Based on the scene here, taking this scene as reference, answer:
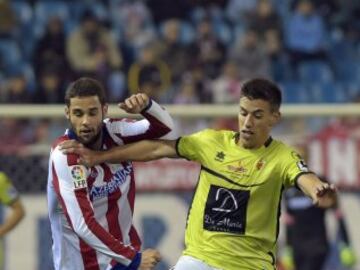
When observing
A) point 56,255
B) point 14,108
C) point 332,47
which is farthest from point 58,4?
point 56,255

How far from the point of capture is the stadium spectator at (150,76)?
1327 centimetres

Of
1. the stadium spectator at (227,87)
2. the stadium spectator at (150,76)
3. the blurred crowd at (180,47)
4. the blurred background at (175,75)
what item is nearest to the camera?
the blurred background at (175,75)

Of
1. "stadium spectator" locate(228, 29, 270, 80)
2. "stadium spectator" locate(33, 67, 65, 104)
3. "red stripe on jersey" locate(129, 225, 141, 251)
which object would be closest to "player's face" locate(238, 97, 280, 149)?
"red stripe on jersey" locate(129, 225, 141, 251)

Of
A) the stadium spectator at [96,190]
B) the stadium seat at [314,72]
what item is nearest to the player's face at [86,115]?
the stadium spectator at [96,190]

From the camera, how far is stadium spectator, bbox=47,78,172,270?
6059mm

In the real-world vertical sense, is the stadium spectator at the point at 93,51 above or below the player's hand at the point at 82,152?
below

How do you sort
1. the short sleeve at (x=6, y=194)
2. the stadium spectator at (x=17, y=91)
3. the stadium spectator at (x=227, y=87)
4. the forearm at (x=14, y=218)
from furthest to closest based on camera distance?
the stadium spectator at (x=227, y=87), the stadium spectator at (x=17, y=91), the short sleeve at (x=6, y=194), the forearm at (x=14, y=218)

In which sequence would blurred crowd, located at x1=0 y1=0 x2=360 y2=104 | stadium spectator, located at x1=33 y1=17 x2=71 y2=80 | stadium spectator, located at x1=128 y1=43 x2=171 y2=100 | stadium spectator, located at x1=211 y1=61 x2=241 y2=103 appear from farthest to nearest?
stadium spectator, located at x1=33 y1=17 x2=71 y2=80 < blurred crowd, located at x1=0 y1=0 x2=360 y2=104 < stadium spectator, located at x1=211 y1=61 x2=241 y2=103 < stadium spectator, located at x1=128 y1=43 x2=171 y2=100

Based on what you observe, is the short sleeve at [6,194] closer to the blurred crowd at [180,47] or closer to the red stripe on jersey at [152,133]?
the red stripe on jersey at [152,133]

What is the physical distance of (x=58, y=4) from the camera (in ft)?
50.0

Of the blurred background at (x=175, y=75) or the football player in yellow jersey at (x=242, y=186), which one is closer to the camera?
the football player in yellow jersey at (x=242, y=186)

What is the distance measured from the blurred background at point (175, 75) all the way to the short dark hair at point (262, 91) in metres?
4.34

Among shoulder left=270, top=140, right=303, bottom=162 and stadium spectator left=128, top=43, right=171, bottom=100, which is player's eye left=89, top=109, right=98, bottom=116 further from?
stadium spectator left=128, top=43, right=171, bottom=100

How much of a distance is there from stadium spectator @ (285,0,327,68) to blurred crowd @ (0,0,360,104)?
0.5 inches
